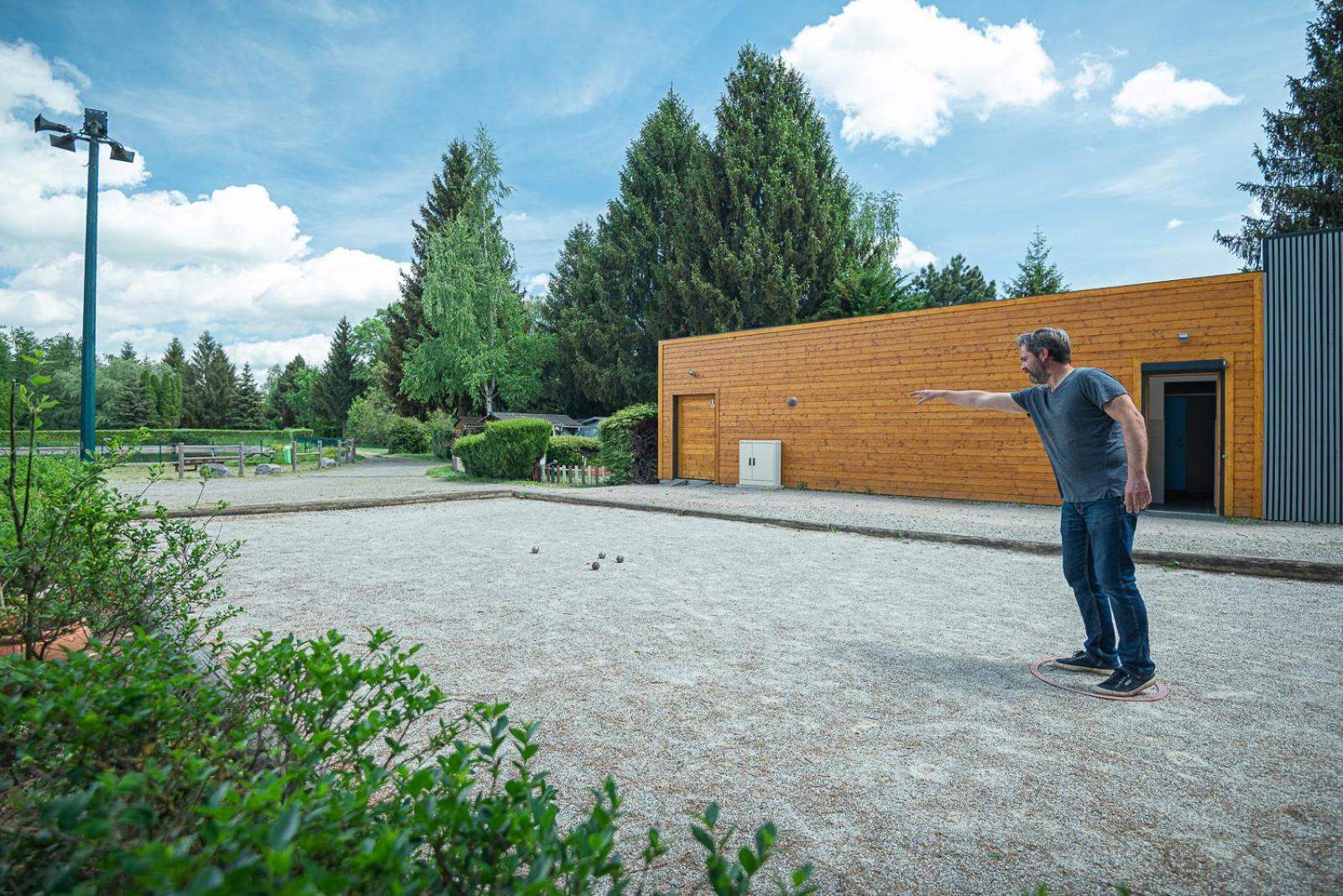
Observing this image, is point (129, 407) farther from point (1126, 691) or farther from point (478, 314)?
point (1126, 691)

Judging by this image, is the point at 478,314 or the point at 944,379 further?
the point at 478,314

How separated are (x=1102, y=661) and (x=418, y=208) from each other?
48039 mm

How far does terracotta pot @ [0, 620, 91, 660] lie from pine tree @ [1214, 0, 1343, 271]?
3172 centimetres

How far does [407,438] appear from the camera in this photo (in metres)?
40.8

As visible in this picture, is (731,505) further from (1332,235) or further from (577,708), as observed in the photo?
(1332,235)

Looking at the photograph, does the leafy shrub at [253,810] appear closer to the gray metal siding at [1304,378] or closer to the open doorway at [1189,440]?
the gray metal siding at [1304,378]

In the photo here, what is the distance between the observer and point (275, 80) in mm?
10945

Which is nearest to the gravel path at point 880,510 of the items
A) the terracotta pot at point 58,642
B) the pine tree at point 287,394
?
the terracotta pot at point 58,642

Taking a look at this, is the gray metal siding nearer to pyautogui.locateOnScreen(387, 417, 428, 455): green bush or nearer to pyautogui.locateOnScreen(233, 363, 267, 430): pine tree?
pyautogui.locateOnScreen(387, 417, 428, 455): green bush

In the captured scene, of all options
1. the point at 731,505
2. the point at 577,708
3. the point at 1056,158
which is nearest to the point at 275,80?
the point at 731,505

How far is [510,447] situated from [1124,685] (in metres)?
16.2

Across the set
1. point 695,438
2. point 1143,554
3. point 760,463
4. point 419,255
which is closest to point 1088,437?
point 1143,554

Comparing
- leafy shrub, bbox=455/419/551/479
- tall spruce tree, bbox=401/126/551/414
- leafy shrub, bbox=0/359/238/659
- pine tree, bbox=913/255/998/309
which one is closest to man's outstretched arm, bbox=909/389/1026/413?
leafy shrub, bbox=0/359/238/659

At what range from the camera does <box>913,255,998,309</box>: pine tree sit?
27.4 m
